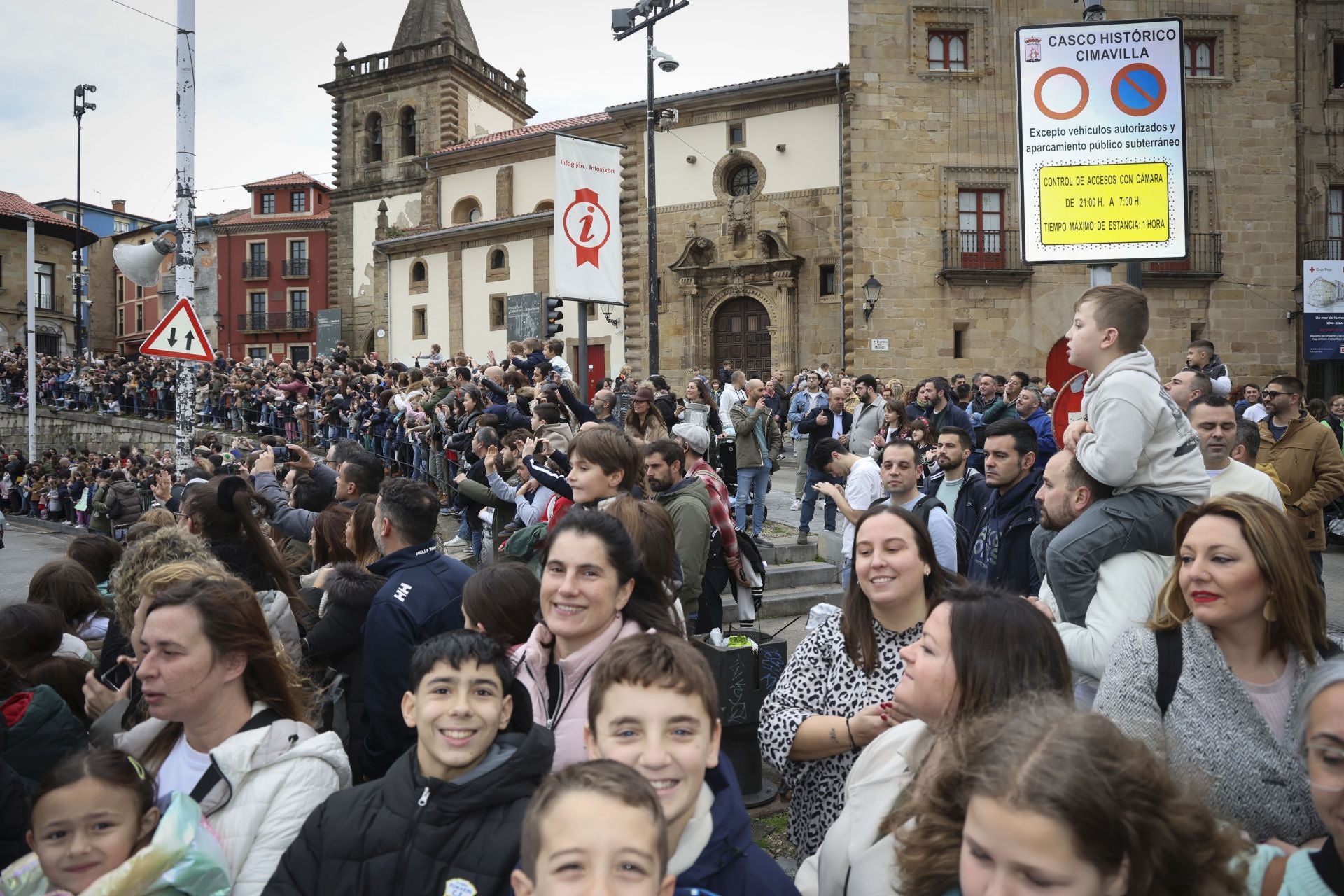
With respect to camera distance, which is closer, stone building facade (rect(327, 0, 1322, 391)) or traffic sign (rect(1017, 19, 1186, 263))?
traffic sign (rect(1017, 19, 1186, 263))

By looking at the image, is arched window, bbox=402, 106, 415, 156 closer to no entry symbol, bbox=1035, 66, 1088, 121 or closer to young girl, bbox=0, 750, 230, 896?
no entry symbol, bbox=1035, 66, 1088, 121

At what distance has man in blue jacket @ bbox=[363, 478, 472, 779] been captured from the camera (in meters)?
3.60

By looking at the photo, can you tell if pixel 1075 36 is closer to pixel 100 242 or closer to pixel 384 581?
pixel 384 581

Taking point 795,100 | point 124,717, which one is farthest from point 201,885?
point 795,100

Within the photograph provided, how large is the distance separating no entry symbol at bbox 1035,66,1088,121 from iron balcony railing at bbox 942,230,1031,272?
54.6 ft

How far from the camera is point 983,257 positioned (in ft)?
80.6

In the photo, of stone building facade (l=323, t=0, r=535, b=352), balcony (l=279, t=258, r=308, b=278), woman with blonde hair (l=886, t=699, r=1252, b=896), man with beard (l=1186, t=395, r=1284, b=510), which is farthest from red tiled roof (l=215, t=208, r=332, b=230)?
woman with blonde hair (l=886, t=699, r=1252, b=896)

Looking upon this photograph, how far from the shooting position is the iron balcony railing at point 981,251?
24312 mm

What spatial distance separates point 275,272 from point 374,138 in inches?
427

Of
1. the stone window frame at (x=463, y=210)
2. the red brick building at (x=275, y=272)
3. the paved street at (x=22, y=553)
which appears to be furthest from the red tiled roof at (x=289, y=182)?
the paved street at (x=22, y=553)

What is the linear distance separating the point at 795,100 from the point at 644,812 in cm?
2730

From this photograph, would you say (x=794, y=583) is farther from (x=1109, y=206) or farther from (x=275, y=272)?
(x=275, y=272)

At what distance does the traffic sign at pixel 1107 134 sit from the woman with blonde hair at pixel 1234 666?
6.21m

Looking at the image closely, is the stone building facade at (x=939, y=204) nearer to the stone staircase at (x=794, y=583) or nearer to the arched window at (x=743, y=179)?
the arched window at (x=743, y=179)
